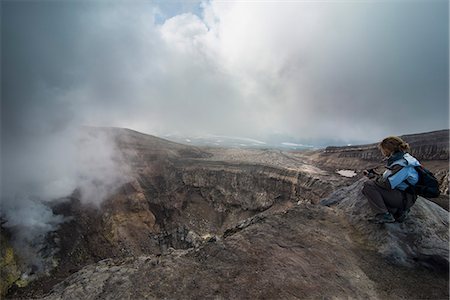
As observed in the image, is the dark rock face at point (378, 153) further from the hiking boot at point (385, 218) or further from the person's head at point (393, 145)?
the person's head at point (393, 145)

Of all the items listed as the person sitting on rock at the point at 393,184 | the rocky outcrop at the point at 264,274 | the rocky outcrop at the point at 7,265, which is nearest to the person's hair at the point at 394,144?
the person sitting on rock at the point at 393,184

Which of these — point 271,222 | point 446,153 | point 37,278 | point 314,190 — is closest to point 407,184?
point 271,222

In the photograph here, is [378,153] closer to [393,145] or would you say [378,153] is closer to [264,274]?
[393,145]

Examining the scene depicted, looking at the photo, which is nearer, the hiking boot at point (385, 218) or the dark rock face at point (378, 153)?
the hiking boot at point (385, 218)

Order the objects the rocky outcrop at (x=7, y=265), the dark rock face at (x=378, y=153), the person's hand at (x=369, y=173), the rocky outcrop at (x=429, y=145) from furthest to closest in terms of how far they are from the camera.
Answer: the dark rock face at (x=378, y=153) < the rocky outcrop at (x=429, y=145) < the rocky outcrop at (x=7, y=265) < the person's hand at (x=369, y=173)

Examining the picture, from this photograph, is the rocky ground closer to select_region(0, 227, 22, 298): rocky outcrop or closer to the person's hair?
the person's hair

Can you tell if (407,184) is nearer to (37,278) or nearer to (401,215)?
(401,215)

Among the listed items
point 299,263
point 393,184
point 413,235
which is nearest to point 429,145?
point 413,235
